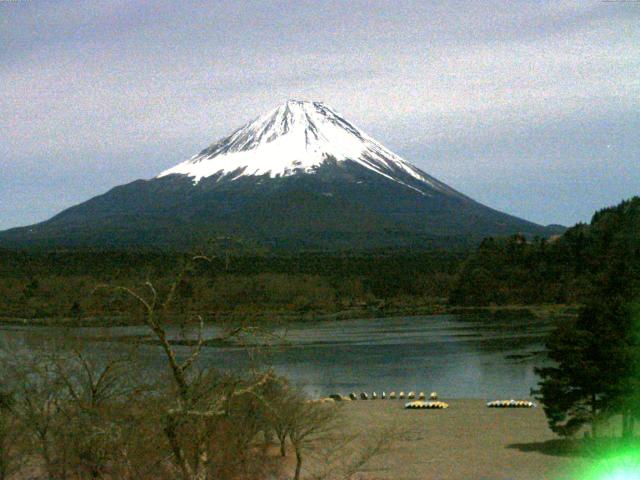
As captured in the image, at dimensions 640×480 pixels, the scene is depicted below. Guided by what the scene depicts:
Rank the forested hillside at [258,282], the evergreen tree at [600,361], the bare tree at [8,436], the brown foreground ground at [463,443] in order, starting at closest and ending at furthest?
the bare tree at [8,436]
the brown foreground ground at [463,443]
the evergreen tree at [600,361]
the forested hillside at [258,282]

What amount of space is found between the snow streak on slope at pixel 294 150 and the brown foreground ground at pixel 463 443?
13487 centimetres

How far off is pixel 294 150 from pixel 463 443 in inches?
5849

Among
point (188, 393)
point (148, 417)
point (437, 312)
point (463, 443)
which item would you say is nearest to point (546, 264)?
point (437, 312)

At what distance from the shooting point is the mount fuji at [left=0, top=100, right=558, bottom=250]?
131 metres

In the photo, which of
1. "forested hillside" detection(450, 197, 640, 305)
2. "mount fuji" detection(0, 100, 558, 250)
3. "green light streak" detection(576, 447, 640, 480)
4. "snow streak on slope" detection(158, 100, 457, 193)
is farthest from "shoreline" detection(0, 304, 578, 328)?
"snow streak on slope" detection(158, 100, 457, 193)

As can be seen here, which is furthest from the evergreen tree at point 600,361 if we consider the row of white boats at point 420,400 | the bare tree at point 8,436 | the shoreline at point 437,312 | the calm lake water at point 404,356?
the shoreline at point 437,312

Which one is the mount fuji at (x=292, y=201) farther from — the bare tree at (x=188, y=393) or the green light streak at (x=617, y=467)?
the bare tree at (x=188, y=393)

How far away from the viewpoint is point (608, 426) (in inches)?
819

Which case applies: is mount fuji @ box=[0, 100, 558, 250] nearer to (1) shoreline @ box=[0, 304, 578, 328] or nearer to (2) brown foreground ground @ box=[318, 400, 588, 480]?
(1) shoreline @ box=[0, 304, 578, 328]

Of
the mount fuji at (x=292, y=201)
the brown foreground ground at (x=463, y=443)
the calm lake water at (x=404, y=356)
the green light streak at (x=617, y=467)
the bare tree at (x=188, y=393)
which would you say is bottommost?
the calm lake water at (x=404, y=356)

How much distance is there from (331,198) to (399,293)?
240ft

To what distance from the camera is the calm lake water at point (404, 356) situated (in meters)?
33.2

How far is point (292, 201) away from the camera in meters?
148

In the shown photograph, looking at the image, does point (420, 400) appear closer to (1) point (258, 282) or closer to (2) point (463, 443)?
(2) point (463, 443)
